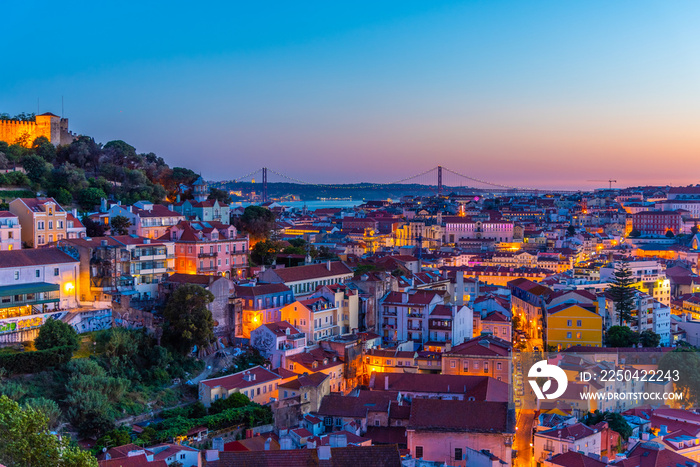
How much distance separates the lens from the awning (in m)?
15.5

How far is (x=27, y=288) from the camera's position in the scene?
1590 cm

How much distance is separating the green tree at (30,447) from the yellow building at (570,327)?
742 inches

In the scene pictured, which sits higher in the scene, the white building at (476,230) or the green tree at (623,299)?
the white building at (476,230)

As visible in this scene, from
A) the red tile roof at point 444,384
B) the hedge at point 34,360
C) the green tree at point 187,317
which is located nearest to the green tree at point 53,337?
the hedge at point 34,360

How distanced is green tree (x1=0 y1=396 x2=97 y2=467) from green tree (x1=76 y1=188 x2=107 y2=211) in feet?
56.7

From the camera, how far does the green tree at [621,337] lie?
24438mm

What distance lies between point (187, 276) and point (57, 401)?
580 cm

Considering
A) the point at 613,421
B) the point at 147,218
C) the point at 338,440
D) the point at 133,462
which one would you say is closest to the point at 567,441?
the point at 613,421

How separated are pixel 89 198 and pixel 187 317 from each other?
9775mm

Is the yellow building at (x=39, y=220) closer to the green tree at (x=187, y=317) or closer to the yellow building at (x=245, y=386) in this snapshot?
the green tree at (x=187, y=317)

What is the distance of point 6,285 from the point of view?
16047mm

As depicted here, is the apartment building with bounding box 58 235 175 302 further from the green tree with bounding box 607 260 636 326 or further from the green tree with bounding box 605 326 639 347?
the green tree with bounding box 607 260 636 326

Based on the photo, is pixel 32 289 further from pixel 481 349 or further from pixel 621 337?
pixel 621 337

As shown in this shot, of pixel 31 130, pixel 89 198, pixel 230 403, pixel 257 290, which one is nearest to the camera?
pixel 230 403
